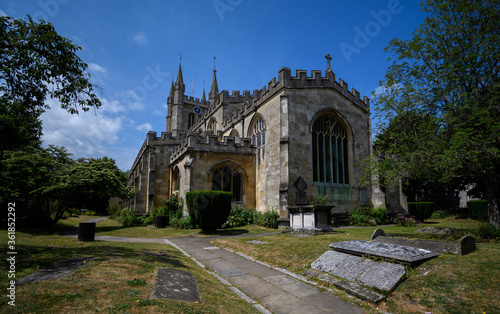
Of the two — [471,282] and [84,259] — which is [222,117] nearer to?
[84,259]

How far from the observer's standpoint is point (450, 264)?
527 cm

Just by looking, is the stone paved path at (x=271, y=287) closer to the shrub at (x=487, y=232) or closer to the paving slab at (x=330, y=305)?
the paving slab at (x=330, y=305)

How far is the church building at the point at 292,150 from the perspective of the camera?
16781mm

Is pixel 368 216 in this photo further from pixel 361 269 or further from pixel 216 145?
pixel 361 269

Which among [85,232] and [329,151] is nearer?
[85,232]

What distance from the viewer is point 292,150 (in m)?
16.6

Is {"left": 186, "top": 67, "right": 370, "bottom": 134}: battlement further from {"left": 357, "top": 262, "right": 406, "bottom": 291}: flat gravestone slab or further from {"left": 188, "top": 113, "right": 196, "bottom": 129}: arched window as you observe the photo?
{"left": 188, "top": 113, "right": 196, "bottom": 129}: arched window

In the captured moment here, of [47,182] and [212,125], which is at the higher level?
[212,125]

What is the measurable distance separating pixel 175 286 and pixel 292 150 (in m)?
13.0

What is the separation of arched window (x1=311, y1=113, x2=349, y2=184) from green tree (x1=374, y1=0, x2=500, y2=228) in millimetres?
7975

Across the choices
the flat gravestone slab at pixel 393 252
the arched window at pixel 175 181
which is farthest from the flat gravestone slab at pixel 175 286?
the arched window at pixel 175 181

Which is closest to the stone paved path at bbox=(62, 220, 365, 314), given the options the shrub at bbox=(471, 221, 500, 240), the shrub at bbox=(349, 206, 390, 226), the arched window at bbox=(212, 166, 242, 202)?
the shrub at bbox=(471, 221, 500, 240)

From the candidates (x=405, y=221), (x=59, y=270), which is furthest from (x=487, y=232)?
(x=59, y=270)

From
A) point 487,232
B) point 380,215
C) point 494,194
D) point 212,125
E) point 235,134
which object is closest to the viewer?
point 487,232
